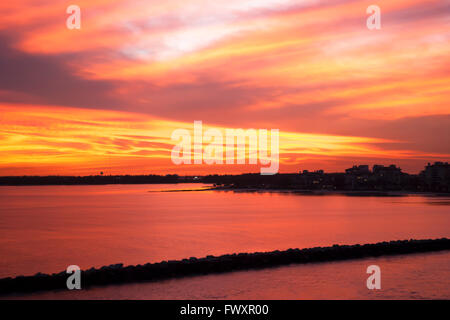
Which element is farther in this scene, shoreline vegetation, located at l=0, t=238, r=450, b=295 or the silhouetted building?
the silhouetted building

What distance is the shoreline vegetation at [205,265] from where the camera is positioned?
14.0 meters

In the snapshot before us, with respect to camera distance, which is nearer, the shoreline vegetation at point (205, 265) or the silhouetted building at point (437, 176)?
the shoreline vegetation at point (205, 265)

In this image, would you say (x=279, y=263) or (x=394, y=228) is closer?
(x=279, y=263)

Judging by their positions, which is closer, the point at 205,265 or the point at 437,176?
the point at 205,265

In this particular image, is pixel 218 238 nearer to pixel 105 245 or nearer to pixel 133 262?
pixel 105 245

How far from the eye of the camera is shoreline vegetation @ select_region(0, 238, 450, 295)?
46.1 feet

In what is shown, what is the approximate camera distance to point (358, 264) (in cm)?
1838

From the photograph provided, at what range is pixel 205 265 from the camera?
55.4 ft

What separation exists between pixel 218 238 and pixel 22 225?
21405 millimetres
